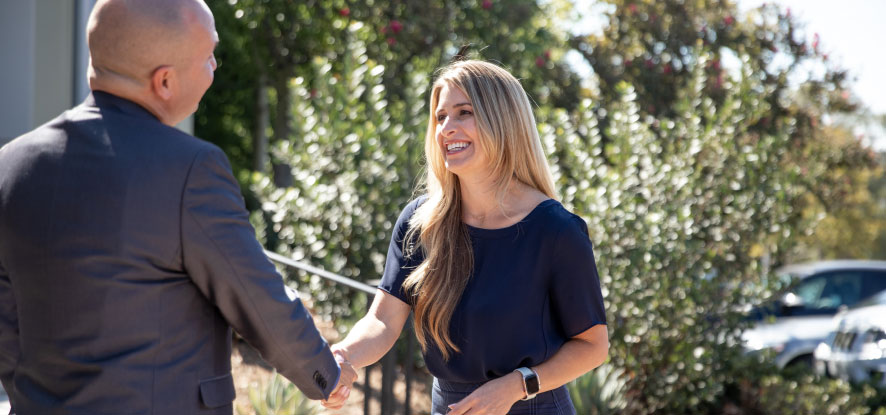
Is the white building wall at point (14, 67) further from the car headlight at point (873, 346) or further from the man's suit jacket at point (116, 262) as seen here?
the car headlight at point (873, 346)

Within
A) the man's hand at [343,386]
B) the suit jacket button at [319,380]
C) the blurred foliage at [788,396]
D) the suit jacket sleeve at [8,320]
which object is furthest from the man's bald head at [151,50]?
the blurred foliage at [788,396]

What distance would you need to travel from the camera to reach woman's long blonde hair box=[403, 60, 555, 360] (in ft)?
7.89

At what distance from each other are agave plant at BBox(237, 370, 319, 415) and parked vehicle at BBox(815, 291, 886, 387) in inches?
235

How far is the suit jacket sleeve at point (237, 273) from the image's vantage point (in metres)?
1.62

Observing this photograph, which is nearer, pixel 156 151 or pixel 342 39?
pixel 156 151

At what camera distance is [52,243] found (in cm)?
156

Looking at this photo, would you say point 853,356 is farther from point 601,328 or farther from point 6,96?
point 6,96

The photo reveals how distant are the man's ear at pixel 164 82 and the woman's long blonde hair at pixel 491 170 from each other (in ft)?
3.20

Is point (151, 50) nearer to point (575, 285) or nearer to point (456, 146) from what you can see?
point (456, 146)

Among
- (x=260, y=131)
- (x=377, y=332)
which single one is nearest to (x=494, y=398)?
(x=377, y=332)

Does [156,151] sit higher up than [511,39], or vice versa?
[156,151]

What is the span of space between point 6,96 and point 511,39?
757cm

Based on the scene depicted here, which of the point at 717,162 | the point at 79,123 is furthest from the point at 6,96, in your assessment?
the point at 717,162

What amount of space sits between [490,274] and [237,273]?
0.90 meters
